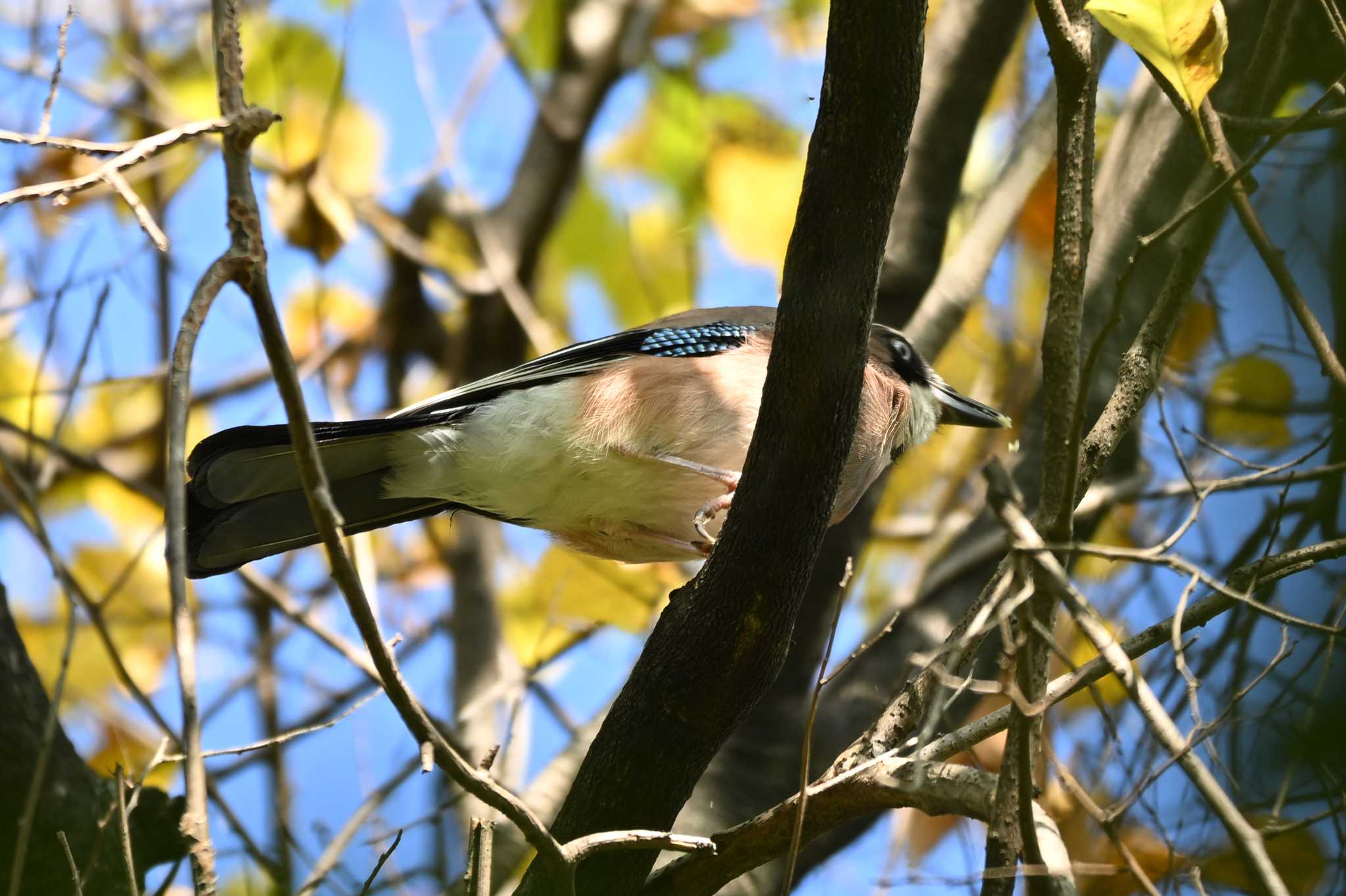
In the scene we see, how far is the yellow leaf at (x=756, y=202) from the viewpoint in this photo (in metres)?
5.85

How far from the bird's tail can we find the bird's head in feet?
5.63

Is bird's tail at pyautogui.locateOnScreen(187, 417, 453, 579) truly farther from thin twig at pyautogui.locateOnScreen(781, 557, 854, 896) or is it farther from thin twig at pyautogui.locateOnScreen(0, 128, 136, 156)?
thin twig at pyautogui.locateOnScreen(781, 557, 854, 896)

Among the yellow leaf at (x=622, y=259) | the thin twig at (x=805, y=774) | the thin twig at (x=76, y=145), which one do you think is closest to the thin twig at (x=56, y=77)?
the thin twig at (x=76, y=145)

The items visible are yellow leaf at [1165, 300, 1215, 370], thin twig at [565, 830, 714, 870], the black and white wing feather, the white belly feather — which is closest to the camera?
thin twig at [565, 830, 714, 870]

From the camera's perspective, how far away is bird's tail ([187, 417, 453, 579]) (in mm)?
3727

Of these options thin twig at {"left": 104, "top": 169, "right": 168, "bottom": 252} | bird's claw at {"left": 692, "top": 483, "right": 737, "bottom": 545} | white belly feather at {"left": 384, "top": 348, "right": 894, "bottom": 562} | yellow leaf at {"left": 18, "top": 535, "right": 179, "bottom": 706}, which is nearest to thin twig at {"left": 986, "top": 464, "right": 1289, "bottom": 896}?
thin twig at {"left": 104, "top": 169, "right": 168, "bottom": 252}

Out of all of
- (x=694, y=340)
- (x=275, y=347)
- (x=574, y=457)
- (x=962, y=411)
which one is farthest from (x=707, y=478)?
(x=275, y=347)

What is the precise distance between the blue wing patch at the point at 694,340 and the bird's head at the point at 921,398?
52 centimetres

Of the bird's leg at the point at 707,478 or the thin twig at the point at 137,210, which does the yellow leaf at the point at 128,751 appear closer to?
the bird's leg at the point at 707,478

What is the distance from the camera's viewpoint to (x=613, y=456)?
4121 millimetres

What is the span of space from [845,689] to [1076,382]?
9.26 feet

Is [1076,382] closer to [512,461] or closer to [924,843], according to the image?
[512,461]

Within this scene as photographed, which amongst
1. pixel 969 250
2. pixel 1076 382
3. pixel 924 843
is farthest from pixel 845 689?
pixel 1076 382

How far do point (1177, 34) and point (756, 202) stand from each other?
3575 mm
